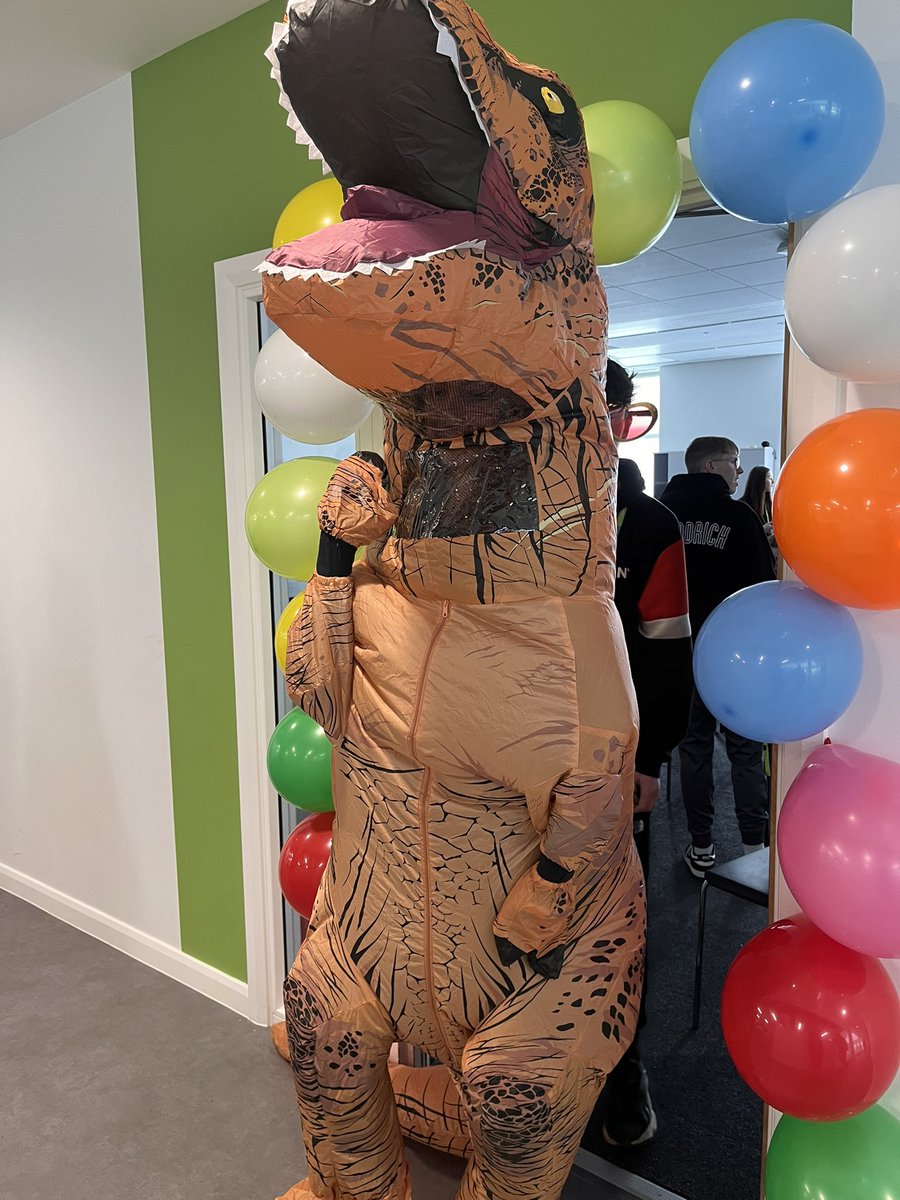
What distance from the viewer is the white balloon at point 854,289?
109cm

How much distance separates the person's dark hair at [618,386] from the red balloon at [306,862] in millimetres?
970

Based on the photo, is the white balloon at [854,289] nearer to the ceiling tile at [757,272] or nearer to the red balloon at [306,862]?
the red balloon at [306,862]

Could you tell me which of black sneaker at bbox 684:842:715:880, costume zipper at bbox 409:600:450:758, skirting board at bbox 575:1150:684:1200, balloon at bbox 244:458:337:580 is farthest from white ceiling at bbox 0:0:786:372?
skirting board at bbox 575:1150:684:1200

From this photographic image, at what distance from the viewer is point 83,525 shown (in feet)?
9.20

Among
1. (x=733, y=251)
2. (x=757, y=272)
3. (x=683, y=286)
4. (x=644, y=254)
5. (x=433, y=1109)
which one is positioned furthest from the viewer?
(x=683, y=286)

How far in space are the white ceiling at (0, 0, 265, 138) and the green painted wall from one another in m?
0.06

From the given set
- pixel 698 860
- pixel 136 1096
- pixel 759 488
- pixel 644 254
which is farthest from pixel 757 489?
pixel 644 254

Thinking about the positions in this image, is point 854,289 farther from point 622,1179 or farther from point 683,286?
point 683,286

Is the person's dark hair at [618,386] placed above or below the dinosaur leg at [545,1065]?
above

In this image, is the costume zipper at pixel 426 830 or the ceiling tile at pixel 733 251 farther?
the ceiling tile at pixel 733 251

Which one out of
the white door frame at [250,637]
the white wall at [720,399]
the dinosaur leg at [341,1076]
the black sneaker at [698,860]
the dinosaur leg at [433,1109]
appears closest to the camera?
the dinosaur leg at [341,1076]

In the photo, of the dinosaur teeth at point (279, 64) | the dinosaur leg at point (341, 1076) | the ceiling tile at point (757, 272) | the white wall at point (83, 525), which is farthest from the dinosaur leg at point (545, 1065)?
the ceiling tile at point (757, 272)

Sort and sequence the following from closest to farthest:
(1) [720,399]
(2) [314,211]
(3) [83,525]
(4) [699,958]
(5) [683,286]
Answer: (2) [314,211] → (4) [699,958] → (3) [83,525] → (5) [683,286] → (1) [720,399]

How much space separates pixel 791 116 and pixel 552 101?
0.33m
